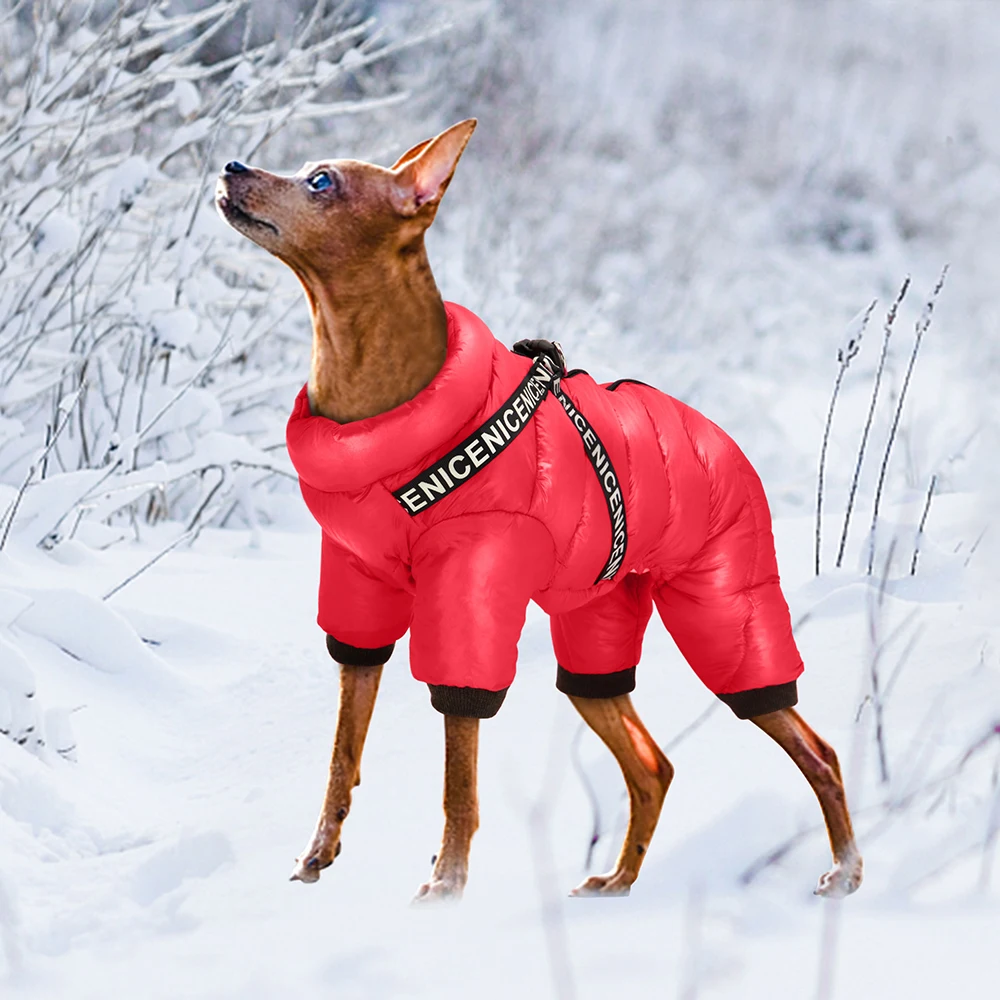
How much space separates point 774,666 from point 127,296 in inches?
81.7

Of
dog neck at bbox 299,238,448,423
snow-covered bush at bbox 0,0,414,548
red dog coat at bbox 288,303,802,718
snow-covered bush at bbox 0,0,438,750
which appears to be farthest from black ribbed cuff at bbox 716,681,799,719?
snow-covered bush at bbox 0,0,414,548

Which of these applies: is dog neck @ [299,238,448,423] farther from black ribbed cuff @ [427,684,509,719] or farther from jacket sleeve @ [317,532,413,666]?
black ribbed cuff @ [427,684,509,719]

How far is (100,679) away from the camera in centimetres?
243

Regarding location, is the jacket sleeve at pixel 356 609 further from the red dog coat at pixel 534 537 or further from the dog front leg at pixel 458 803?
the dog front leg at pixel 458 803

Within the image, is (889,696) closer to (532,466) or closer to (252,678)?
(532,466)

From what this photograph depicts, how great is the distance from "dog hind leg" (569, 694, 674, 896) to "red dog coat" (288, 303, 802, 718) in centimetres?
3

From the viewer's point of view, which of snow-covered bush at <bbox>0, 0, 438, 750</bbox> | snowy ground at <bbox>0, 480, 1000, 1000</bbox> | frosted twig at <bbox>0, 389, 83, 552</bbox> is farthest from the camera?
snow-covered bush at <bbox>0, 0, 438, 750</bbox>

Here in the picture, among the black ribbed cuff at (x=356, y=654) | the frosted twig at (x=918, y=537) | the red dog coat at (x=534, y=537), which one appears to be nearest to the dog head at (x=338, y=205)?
the red dog coat at (x=534, y=537)

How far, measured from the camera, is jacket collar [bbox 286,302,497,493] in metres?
1.53

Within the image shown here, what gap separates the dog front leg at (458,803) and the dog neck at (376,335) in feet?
1.31

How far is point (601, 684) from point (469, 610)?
0.37 metres

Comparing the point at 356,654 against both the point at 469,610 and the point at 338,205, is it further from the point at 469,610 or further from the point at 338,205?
the point at 338,205

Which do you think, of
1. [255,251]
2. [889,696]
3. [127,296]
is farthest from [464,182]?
[889,696]

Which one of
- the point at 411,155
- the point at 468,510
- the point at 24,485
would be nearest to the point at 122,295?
the point at 24,485
